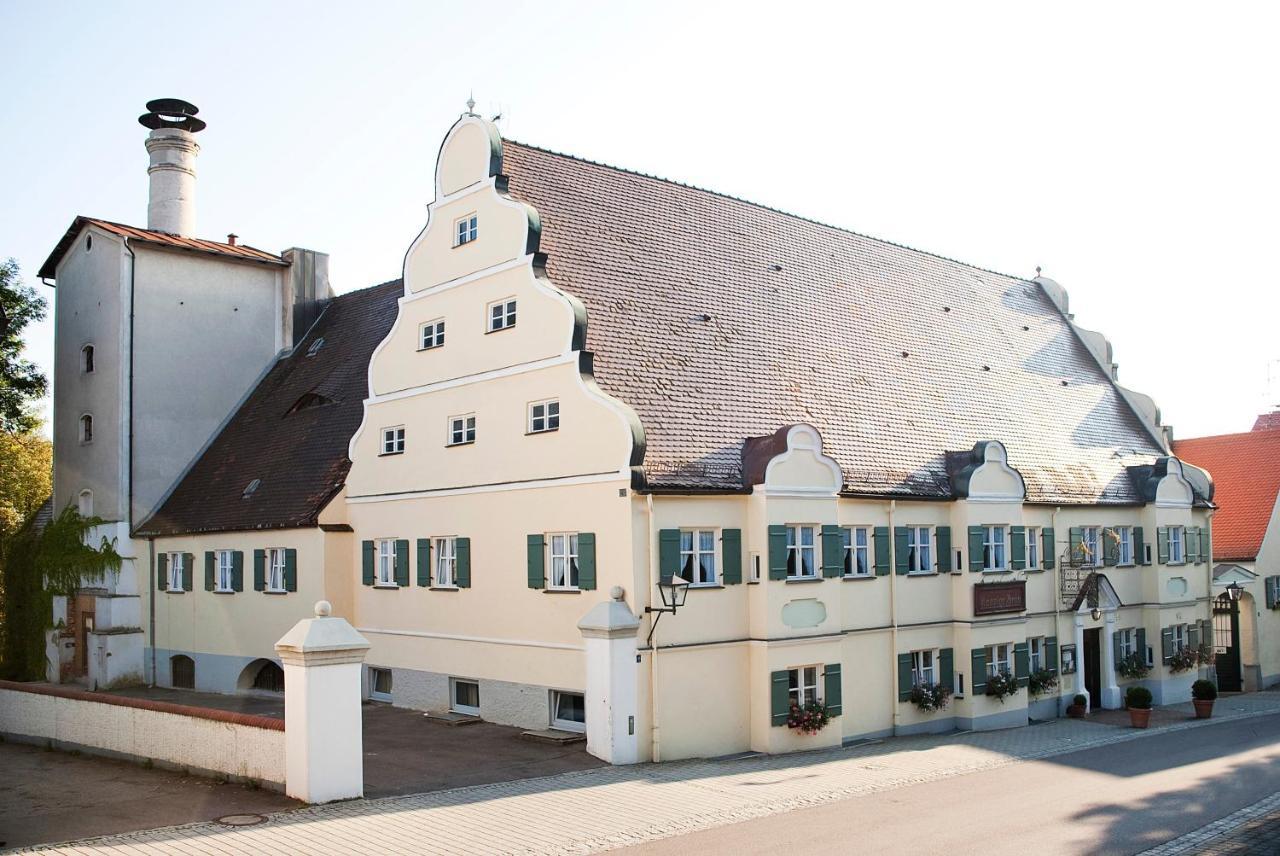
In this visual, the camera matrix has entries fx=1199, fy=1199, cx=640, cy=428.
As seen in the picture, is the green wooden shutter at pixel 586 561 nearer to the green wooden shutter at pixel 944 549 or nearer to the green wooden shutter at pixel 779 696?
the green wooden shutter at pixel 779 696

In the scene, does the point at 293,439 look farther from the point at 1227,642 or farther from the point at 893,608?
the point at 1227,642

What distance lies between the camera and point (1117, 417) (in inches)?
1469

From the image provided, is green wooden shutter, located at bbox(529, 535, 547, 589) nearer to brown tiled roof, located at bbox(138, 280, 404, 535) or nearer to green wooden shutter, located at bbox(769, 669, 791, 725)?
green wooden shutter, located at bbox(769, 669, 791, 725)

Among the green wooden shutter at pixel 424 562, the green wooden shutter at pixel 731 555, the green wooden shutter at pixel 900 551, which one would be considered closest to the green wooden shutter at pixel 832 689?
the green wooden shutter at pixel 731 555

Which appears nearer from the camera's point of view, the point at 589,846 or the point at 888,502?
the point at 589,846

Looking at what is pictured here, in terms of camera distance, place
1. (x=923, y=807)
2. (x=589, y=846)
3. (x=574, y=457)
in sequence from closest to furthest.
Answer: (x=589, y=846) → (x=923, y=807) → (x=574, y=457)

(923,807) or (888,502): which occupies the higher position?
(888,502)

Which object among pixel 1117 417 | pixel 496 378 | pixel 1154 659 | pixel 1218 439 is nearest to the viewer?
pixel 496 378

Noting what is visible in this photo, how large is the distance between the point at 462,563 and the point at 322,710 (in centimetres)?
957

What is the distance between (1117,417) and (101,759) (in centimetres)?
2999

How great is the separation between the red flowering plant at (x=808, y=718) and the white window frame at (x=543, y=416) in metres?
7.11

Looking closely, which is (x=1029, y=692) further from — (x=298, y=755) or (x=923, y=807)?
(x=298, y=755)

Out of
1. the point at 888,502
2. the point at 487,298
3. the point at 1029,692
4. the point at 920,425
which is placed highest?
A: the point at 487,298

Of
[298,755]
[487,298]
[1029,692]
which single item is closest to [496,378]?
[487,298]
